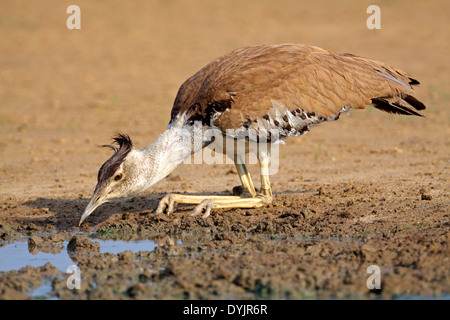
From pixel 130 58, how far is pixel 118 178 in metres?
11.3

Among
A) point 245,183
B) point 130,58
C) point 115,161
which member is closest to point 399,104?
point 245,183

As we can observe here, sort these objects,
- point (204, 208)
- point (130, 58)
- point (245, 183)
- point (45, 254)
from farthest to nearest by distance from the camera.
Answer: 1. point (130, 58)
2. point (245, 183)
3. point (204, 208)
4. point (45, 254)

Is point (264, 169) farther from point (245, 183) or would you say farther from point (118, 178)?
point (118, 178)

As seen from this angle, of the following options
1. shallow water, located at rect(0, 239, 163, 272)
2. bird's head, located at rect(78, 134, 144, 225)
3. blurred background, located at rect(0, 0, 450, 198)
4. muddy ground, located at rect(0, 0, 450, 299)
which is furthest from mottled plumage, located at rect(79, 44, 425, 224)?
blurred background, located at rect(0, 0, 450, 198)

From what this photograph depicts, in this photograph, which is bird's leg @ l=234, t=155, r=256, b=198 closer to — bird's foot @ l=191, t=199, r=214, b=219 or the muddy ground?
the muddy ground

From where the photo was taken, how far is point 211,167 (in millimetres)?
9867

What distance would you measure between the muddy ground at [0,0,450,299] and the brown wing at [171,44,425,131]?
3.27 feet

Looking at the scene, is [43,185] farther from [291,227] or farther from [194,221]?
[291,227]

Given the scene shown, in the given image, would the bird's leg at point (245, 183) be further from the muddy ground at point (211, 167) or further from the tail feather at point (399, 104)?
the tail feather at point (399, 104)

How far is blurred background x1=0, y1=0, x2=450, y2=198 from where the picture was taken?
11250 mm

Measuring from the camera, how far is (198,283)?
5051 mm

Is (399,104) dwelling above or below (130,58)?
below
